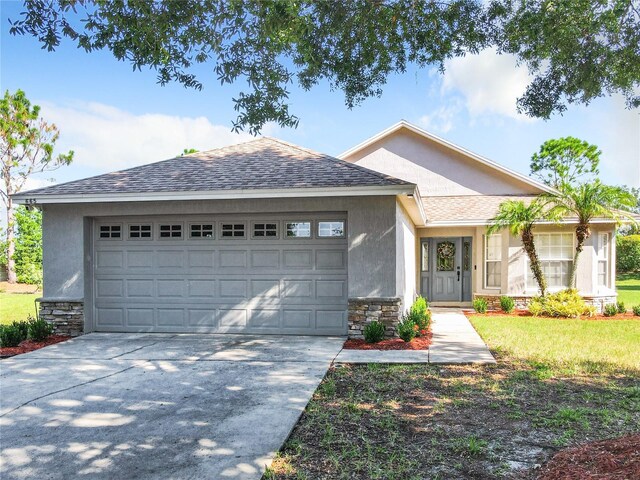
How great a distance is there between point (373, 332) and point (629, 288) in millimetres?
22160

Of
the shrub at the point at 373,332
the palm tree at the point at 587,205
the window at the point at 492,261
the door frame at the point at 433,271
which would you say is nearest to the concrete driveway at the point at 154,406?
the shrub at the point at 373,332

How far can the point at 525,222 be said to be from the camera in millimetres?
13914

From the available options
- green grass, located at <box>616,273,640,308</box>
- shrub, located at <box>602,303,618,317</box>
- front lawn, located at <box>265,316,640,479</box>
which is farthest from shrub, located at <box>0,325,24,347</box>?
green grass, located at <box>616,273,640,308</box>

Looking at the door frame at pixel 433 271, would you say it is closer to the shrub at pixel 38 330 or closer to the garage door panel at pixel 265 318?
the garage door panel at pixel 265 318

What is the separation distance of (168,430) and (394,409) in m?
2.41

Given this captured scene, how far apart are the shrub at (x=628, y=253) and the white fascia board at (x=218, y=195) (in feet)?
88.9

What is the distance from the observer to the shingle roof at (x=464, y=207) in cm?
1519

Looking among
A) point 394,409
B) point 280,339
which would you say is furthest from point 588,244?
point 394,409

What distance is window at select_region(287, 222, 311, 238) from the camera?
9992mm

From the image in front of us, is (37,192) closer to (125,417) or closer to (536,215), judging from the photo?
(125,417)

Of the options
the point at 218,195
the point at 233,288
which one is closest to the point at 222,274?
the point at 233,288

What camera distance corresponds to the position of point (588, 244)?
14578 mm

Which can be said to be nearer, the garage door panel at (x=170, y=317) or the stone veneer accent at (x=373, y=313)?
the stone veneer accent at (x=373, y=313)

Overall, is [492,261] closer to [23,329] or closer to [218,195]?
[218,195]
